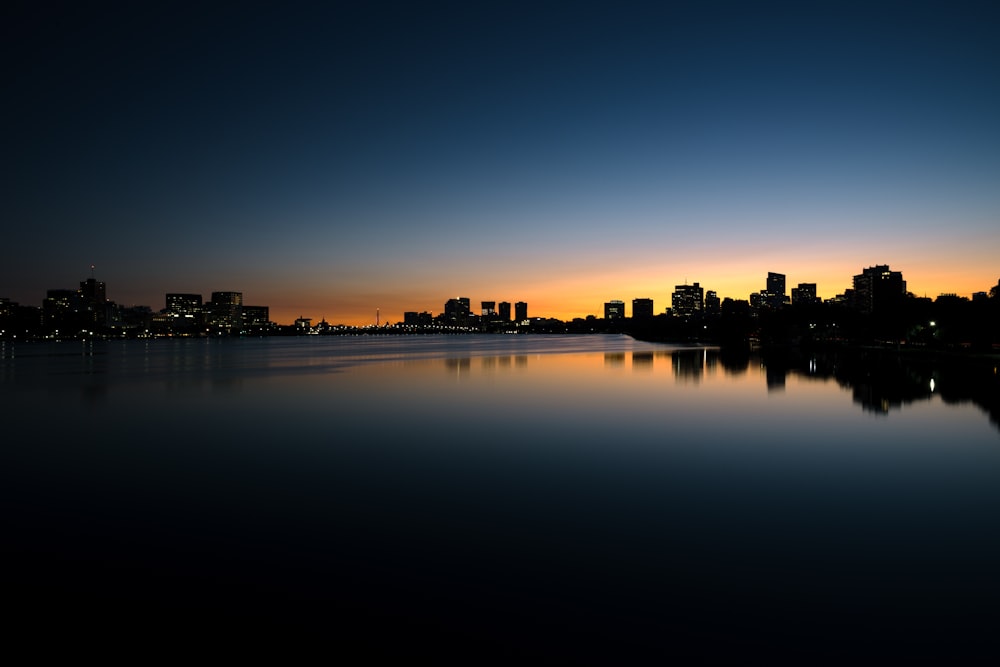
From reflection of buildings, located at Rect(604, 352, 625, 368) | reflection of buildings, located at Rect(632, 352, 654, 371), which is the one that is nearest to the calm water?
reflection of buildings, located at Rect(632, 352, 654, 371)

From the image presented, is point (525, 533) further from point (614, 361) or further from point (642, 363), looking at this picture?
point (614, 361)

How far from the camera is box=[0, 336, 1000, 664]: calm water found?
7.39 metres

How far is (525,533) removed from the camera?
11016 mm

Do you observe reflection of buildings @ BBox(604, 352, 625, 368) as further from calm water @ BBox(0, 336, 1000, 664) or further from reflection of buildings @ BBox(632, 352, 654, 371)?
calm water @ BBox(0, 336, 1000, 664)

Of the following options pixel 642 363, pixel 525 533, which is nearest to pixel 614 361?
pixel 642 363

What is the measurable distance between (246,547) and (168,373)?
53360 mm

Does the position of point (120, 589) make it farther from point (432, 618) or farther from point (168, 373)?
point (168, 373)

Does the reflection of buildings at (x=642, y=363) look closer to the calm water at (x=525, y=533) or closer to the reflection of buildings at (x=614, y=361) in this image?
the reflection of buildings at (x=614, y=361)

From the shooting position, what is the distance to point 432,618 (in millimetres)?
7617

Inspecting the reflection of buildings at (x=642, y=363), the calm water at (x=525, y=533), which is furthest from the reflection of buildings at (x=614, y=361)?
the calm water at (x=525, y=533)

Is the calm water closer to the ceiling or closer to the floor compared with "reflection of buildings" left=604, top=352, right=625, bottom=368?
closer to the ceiling

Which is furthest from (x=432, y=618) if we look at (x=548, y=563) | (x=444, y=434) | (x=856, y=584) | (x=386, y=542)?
(x=444, y=434)

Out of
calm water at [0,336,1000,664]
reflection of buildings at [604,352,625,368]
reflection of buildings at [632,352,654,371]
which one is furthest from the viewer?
reflection of buildings at [604,352,625,368]

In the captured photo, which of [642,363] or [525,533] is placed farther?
[642,363]
